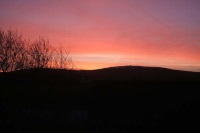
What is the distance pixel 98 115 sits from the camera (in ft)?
70.0

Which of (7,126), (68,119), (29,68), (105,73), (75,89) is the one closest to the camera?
(7,126)

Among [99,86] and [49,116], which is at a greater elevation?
[99,86]

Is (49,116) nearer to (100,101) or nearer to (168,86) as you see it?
(100,101)

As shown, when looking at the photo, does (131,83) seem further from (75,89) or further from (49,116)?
(75,89)

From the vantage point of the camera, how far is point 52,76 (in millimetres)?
37562

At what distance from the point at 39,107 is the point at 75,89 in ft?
36.3

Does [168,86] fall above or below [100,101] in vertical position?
above

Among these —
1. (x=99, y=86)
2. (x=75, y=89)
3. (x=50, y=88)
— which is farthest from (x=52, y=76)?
(x=99, y=86)

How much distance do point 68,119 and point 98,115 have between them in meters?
9.36

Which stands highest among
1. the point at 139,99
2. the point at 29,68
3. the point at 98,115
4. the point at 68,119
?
the point at 29,68

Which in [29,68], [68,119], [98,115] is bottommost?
[68,119]

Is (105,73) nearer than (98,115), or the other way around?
(98,115)

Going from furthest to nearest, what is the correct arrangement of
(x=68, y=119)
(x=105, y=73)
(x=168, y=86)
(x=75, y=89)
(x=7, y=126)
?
(x=105, y=73) → (x=75, y=89) → (x=68, y=119) → (x=168, y=86) → (x=7, y=126)

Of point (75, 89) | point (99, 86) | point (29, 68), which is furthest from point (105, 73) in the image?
point (99, 86)
